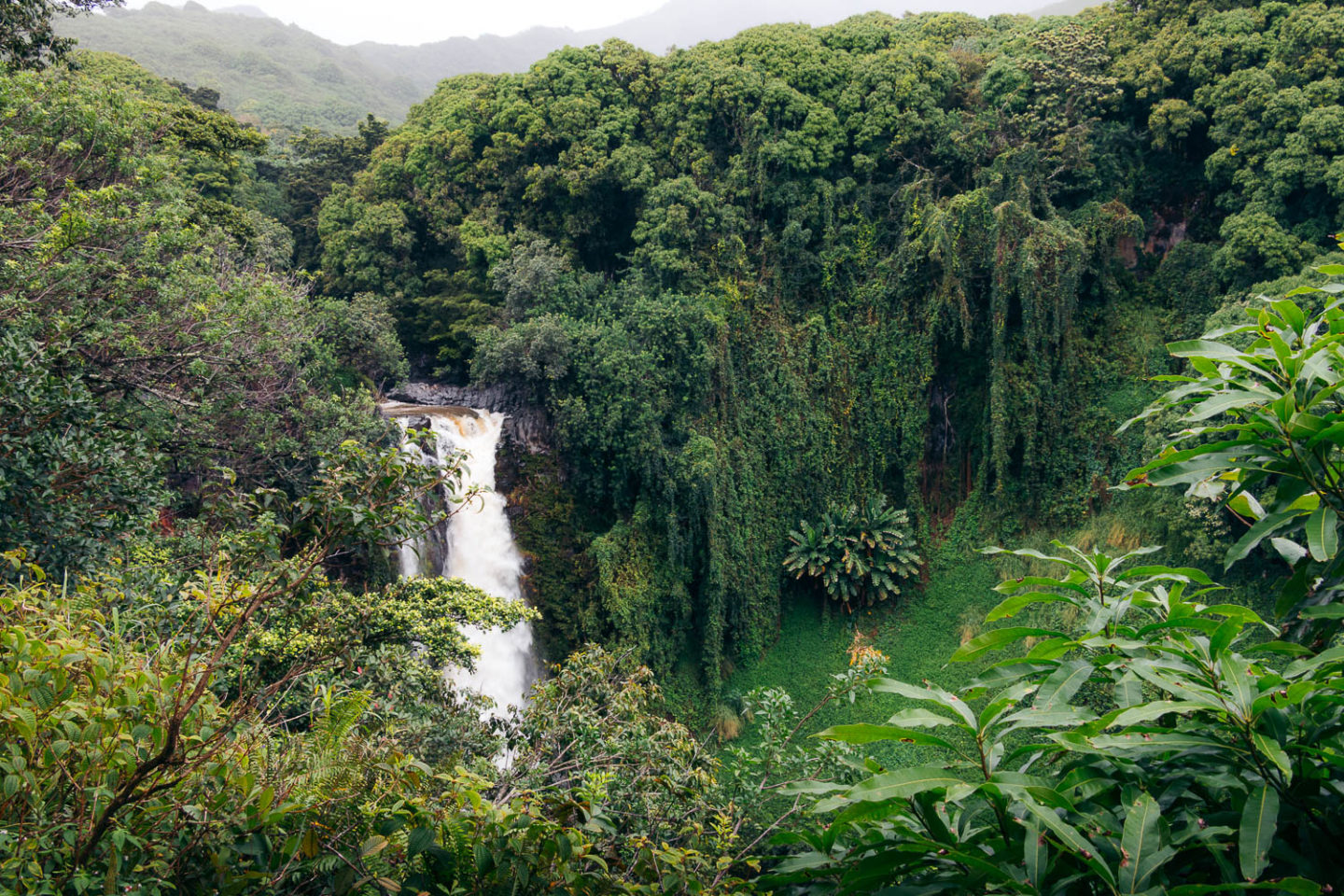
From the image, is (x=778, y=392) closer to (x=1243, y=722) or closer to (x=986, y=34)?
(x=986, y=34)

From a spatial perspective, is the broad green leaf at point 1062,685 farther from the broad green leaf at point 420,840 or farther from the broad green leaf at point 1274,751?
the broad green leaf at point 420,840

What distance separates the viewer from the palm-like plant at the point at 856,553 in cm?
1338

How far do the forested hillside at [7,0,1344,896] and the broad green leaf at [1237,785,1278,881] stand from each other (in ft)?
2.82

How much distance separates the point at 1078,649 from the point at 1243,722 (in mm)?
491

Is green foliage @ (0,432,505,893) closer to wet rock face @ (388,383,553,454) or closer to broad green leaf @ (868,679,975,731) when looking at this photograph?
broad green leaf @ (868,679,975,731)

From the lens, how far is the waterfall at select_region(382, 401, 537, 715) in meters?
10.2

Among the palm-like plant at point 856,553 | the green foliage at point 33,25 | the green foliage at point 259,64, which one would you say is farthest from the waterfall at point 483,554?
the green foliage at point 259,64

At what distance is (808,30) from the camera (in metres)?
15.4

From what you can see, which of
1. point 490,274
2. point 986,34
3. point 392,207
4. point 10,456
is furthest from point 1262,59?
point 10,456

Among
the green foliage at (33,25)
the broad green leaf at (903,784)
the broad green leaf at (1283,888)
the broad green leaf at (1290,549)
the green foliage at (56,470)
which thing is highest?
the green foliage at (33,25)

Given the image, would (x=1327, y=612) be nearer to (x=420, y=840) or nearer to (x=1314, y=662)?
(x=1314, y=662)

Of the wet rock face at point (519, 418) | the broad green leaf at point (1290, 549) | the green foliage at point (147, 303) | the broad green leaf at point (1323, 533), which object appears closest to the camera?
the broad green leaf at point (1323, 533)

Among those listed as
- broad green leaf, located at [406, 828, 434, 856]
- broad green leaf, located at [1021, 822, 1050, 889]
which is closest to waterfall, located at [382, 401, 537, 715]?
broad green leaf, located at [406, 828, 434, 856]

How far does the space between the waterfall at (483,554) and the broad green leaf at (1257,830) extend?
9.11 meters
